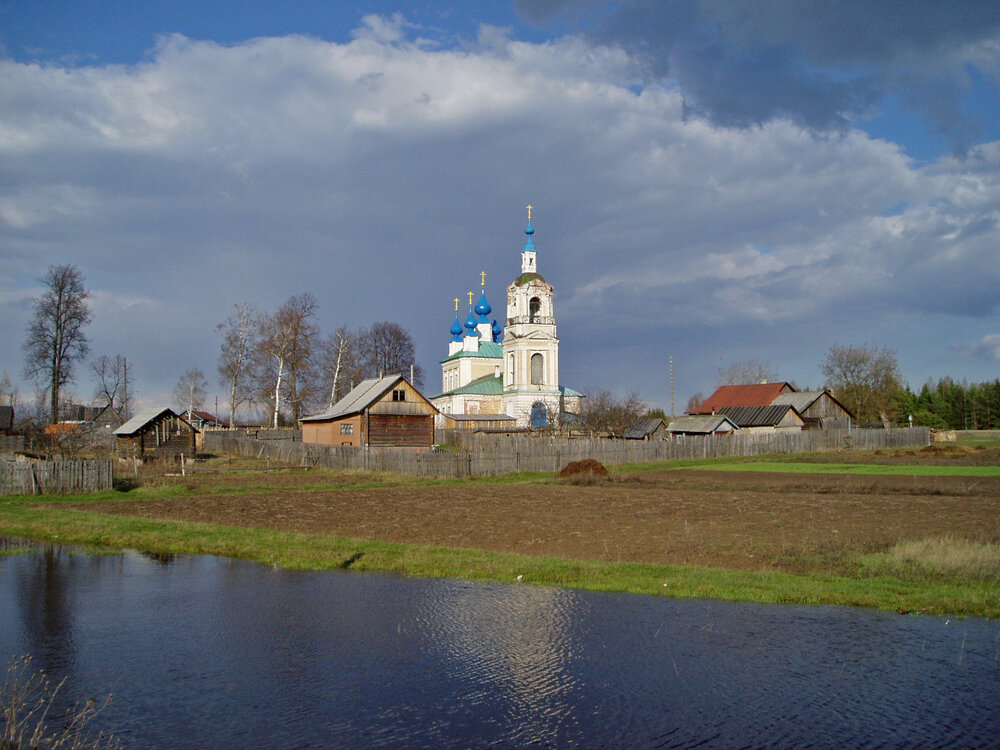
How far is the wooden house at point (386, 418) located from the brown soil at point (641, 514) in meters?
14.3

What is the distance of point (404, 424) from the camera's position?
53.9m

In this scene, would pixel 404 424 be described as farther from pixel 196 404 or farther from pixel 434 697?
pixel 196 404

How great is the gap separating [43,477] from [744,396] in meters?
67.6

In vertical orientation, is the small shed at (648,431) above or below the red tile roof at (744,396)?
below

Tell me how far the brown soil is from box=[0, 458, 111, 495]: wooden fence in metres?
3.29

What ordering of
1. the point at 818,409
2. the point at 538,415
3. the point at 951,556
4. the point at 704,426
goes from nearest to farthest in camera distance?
the point at 951,556
the point at 704,426
the point at 818,409
the point at 538,415

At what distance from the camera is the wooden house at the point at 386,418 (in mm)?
52625

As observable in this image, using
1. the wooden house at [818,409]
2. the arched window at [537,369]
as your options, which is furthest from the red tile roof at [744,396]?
the arched window at [537,369]

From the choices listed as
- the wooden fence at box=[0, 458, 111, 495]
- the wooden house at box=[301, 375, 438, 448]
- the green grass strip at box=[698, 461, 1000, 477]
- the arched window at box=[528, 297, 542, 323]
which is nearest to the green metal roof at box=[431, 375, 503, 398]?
the arched window at box=[528, 297, 542, 323]

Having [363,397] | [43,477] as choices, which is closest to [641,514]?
[43,477]

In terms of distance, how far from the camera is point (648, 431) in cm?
6812

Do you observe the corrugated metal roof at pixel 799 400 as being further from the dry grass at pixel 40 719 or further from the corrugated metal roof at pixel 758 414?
the dry grass at pixel 40 719

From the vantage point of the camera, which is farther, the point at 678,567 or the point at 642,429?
the point at 642,429

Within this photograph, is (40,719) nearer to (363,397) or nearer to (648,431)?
(363,397)
